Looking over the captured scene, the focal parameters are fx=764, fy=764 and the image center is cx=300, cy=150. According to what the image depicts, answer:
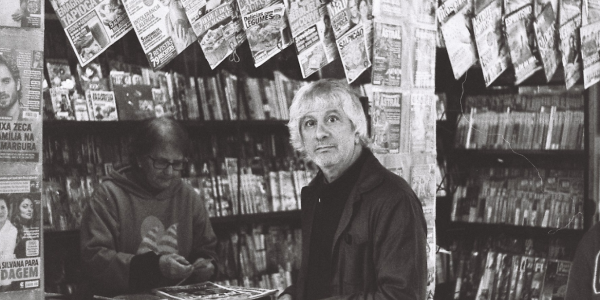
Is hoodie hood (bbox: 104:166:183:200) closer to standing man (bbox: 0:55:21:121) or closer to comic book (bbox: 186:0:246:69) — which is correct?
comic book (bbox: 186:0:246:69)

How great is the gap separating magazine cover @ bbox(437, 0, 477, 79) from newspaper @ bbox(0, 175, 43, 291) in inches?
82.2

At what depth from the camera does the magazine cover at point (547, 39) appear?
431 centimetres

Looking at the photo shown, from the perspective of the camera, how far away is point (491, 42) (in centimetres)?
402

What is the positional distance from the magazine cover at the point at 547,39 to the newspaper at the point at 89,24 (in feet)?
8.39

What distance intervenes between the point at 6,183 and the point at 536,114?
4052mm

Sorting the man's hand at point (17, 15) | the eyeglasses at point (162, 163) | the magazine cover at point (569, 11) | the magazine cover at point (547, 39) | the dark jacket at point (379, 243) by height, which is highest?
the magazine cover at point (569, 11)

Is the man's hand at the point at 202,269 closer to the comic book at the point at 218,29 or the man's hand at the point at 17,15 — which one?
the comic book at the point at 218,29

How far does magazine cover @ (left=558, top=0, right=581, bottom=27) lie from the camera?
445cm

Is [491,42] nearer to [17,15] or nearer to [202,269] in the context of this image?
[202,269]

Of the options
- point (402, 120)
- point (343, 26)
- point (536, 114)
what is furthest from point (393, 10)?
point (536, 114)

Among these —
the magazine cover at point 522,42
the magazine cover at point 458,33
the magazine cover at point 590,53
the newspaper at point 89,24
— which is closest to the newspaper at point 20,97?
the newspaper at point 89,24

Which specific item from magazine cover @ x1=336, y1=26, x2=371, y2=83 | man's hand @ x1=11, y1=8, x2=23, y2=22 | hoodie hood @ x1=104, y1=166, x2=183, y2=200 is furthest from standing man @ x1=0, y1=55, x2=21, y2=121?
magazine cover @ x1=336, y1=26, x2=371, y2=83

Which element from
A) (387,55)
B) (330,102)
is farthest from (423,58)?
(330,102)

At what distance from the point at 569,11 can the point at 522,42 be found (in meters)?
0.50
